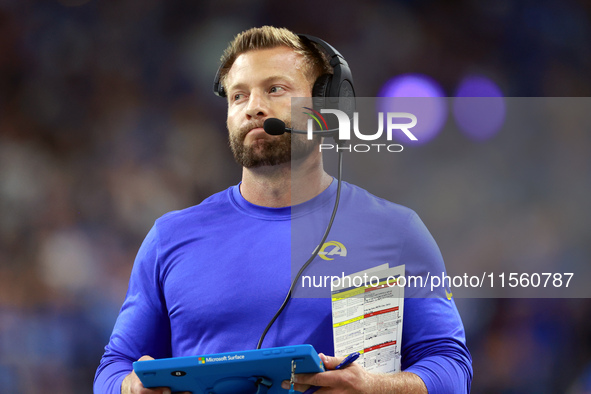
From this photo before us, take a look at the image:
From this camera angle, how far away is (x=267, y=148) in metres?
1.46

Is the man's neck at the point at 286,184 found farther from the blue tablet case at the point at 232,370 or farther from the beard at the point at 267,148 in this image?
the blue tablet case at the point at 232,370

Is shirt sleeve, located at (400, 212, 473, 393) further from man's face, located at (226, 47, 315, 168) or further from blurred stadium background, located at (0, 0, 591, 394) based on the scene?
blurred stadium background, located at (0, 0, 591, 394)

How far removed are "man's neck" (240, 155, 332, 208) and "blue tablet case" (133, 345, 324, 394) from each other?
538mm

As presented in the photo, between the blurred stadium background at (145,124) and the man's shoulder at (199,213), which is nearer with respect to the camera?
the man's shoulder at (199,213)

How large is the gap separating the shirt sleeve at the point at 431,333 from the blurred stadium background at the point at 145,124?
69cm

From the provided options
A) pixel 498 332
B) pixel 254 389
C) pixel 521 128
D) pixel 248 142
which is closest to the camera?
pixel 254 389

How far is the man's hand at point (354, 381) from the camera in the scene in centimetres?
103

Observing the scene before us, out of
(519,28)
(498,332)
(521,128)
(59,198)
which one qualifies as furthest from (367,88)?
(59,198)

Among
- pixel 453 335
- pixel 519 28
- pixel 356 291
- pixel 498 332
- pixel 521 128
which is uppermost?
pixel 519 28

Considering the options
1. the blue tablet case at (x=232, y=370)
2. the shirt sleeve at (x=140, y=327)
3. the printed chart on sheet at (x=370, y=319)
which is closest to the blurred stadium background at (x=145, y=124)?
the printed chart on sheet at (x=370, y=319)

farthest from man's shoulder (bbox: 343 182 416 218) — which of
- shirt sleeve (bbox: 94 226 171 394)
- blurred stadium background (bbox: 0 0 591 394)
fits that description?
blurred stadium background (bbox: 0 0 591 394)

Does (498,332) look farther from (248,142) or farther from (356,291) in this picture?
(248,142)

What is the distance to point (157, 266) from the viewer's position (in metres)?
1.47

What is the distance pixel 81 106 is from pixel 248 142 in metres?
1.53
